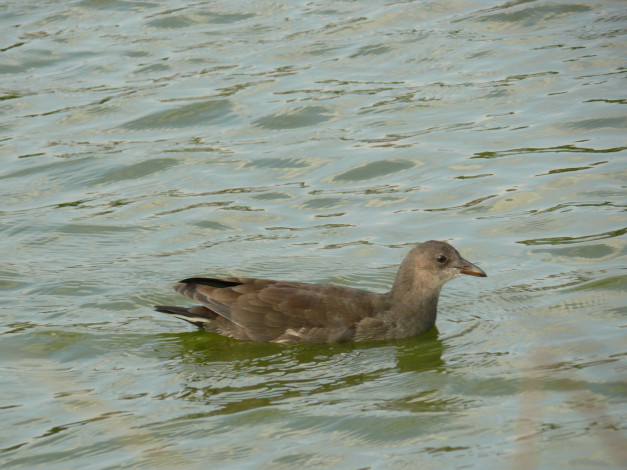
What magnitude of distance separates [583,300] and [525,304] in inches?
18.8

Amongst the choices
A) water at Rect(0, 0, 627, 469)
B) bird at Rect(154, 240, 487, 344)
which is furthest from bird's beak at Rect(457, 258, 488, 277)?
water at Rect(0, 0, 627, 469)

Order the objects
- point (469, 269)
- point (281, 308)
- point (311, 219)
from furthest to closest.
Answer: point (311, 219) < point (469, 269) < point (281, 308)

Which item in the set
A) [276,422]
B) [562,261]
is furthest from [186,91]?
[276,422]

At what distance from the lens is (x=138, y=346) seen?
28.9 feet

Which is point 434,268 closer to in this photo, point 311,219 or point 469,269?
point 469,269

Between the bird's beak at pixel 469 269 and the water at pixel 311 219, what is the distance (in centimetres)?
39

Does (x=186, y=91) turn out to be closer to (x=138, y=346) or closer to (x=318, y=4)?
(x=318, y=4)

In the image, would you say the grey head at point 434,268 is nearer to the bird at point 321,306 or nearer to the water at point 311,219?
the bird at point 321,306

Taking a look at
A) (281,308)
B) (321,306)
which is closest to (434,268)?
(321,306)

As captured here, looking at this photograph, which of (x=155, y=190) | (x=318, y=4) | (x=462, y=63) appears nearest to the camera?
(x=155, y=190)

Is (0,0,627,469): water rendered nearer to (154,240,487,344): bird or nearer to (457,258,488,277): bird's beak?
(154,240,487,344): bird

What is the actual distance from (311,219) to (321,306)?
279cm

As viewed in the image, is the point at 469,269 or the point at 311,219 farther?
the point at 311,219

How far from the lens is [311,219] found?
38.0 feet
